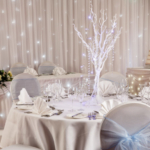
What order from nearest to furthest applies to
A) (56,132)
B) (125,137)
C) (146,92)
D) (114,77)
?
(125,137), (56,132), (146,92), (114,77)

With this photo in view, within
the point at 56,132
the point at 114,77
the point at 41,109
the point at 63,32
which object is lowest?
the point at 56,132

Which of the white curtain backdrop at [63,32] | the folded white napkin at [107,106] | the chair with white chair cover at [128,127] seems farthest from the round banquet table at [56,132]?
the white curtain backdrop at [63,32]

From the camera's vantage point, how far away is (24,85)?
2.44 metres

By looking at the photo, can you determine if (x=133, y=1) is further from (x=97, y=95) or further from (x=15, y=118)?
(x=15, y=118)

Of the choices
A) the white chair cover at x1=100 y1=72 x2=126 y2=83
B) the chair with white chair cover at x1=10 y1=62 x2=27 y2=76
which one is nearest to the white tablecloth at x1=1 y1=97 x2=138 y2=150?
the white chair cover at x1=100 y1=72 x2=126 y2=83

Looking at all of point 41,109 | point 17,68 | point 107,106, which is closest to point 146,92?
point 107,106

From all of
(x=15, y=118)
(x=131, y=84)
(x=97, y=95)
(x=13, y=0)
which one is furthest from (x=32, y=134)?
(x=13, y=0)

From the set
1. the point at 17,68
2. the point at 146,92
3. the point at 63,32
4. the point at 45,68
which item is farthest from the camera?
the point at 63,32

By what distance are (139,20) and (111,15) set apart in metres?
0.85

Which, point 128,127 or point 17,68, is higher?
point 17,68

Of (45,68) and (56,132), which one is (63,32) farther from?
(56,132)

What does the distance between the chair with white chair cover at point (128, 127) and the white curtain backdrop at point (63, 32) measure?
150 inches

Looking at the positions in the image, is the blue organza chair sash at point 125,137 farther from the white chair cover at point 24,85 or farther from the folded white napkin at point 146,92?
the white chair cover at point 24,85

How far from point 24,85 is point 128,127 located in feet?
5.24
